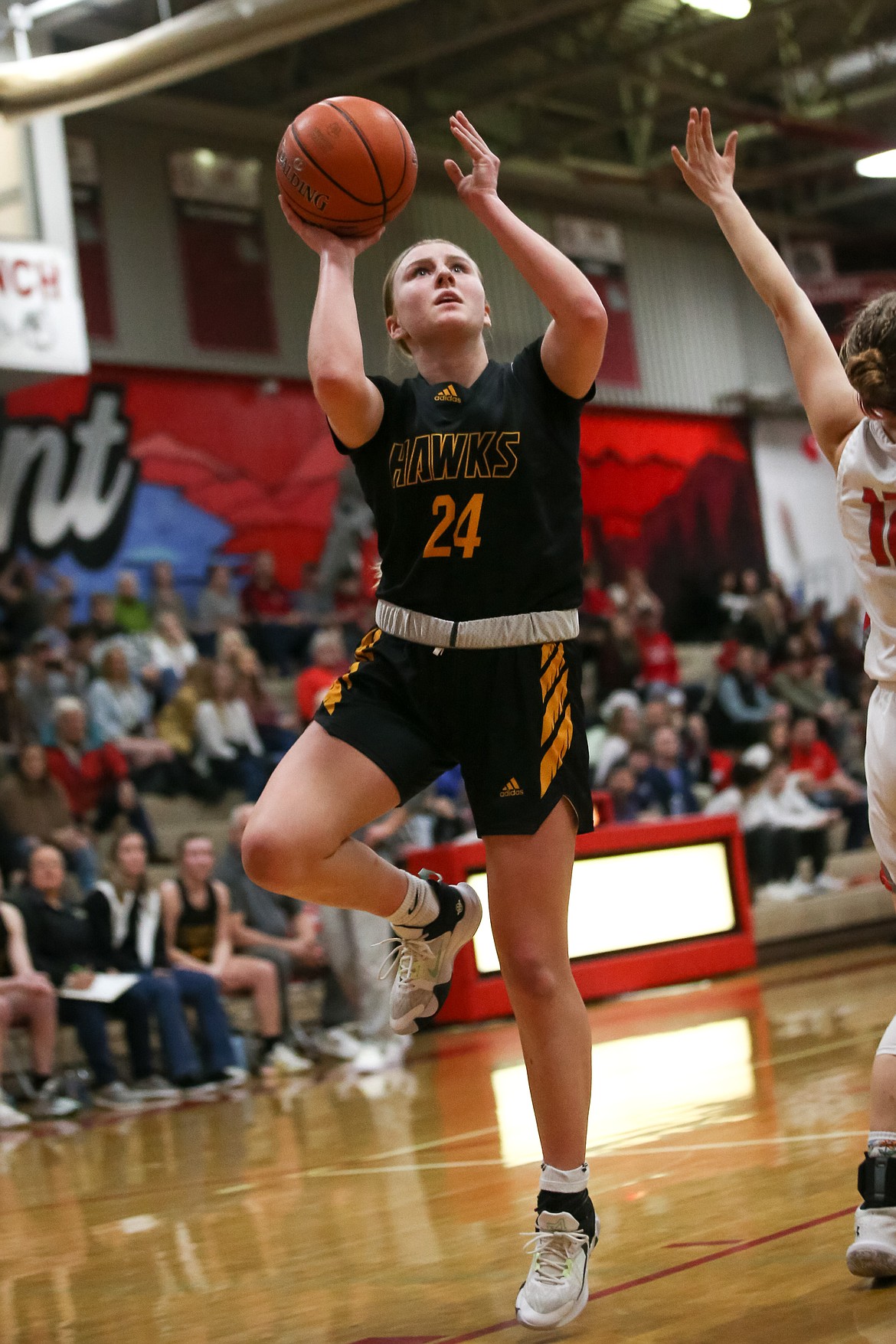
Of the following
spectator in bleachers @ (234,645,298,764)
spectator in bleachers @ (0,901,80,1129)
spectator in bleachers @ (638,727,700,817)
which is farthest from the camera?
spectator in bleachers @ (638,727,700,817)

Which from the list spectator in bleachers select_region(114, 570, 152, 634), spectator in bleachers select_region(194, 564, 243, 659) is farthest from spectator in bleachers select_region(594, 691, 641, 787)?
spectator in bleachers select_region(114, 570, 152, 634)

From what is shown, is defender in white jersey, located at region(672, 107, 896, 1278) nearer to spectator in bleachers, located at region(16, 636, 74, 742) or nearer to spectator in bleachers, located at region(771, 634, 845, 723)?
spectator in bleachers, located at region(16, 636, 74, 742)

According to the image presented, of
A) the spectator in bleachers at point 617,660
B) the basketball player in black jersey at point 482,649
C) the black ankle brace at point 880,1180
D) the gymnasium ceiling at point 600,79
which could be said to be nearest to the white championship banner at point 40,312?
the gymnasium ceiling at point 600,79

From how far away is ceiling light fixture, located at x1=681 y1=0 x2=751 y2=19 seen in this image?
42.6 ft

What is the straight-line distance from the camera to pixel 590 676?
1430cm

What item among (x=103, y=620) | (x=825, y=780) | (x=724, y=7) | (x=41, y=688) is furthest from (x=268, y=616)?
(x=724, y=7)

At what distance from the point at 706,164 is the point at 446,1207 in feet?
8.26

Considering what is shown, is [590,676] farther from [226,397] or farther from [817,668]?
[226,397]

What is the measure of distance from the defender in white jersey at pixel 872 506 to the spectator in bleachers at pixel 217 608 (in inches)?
384

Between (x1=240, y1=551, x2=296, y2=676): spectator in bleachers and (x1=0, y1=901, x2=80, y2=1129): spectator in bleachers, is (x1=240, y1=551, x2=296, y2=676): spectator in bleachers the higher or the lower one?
the higher one

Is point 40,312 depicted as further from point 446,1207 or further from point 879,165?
point 879,165

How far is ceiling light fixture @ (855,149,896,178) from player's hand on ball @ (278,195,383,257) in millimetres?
14607

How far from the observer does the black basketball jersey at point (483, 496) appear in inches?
117

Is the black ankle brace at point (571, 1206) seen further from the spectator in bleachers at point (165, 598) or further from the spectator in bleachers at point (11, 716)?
the spectator in bleachers at point (165, 598)
